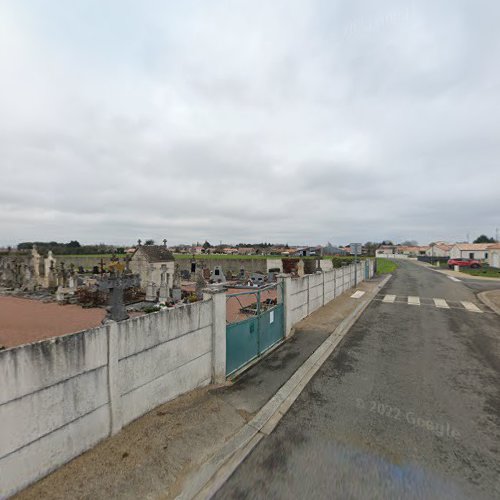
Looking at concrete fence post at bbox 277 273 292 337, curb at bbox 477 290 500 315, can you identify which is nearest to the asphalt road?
concrete fence post at bbox 277 273 292 337

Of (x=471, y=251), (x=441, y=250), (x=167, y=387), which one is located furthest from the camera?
(x=441, y=250)

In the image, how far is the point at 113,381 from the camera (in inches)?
146

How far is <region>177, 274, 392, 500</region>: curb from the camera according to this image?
123 inches

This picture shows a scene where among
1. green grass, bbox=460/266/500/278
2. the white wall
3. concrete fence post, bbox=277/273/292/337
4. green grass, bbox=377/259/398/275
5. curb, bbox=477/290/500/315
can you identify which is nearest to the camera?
concrete fence post, bbox=277/273/292/337

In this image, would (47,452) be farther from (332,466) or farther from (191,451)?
(332,466)

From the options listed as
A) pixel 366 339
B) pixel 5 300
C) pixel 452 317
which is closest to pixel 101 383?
pixel 366 339

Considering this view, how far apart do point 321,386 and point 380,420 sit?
4.35 feet

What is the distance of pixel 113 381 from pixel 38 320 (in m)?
13.7

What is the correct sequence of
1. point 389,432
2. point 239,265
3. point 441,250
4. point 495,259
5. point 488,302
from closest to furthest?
point 389,432 → point 488,302 → point 239,265 → point 495,259 → point 441,250

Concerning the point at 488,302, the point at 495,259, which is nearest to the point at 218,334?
the point at 488,302

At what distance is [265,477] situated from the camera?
129 inches

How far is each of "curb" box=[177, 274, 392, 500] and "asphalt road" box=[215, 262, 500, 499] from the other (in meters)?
0.12

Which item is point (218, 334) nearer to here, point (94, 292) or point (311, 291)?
point (311, 291)

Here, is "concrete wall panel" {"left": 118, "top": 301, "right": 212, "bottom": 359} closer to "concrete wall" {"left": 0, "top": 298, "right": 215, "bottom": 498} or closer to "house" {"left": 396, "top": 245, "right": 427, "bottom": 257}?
"concrete wall" {"left": 0, "top": 298, "right": 215, "bottom": 498}
